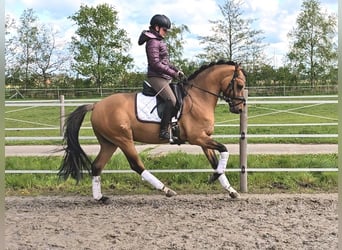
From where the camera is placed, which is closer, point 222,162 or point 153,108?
point 153,108

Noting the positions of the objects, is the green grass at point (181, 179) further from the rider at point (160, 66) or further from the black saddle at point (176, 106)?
the rider at point (160, 66)

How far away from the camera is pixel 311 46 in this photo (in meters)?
22.9

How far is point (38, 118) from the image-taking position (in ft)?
47.9

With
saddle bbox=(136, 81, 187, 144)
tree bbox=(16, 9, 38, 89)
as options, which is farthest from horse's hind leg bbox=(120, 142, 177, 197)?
tree bbox=(16, 9, 38, 89)

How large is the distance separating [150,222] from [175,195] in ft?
3.43

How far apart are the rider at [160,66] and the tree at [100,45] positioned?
66.3 ft

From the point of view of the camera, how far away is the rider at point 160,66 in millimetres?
5066

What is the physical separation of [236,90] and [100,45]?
22.6m

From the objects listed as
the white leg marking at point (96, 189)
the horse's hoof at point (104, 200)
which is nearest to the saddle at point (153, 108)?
Answer: the white leg marking at point (96, 189)

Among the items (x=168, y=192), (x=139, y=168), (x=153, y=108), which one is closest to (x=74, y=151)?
(x=139, y=168)

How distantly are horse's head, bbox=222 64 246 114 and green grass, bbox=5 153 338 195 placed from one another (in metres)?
1.23

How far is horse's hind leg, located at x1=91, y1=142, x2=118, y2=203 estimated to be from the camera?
207 inches

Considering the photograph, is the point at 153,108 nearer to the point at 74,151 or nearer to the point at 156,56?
the point at 156,56

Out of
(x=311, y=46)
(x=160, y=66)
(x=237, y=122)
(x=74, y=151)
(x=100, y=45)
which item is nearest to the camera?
(x=160, y=66)
